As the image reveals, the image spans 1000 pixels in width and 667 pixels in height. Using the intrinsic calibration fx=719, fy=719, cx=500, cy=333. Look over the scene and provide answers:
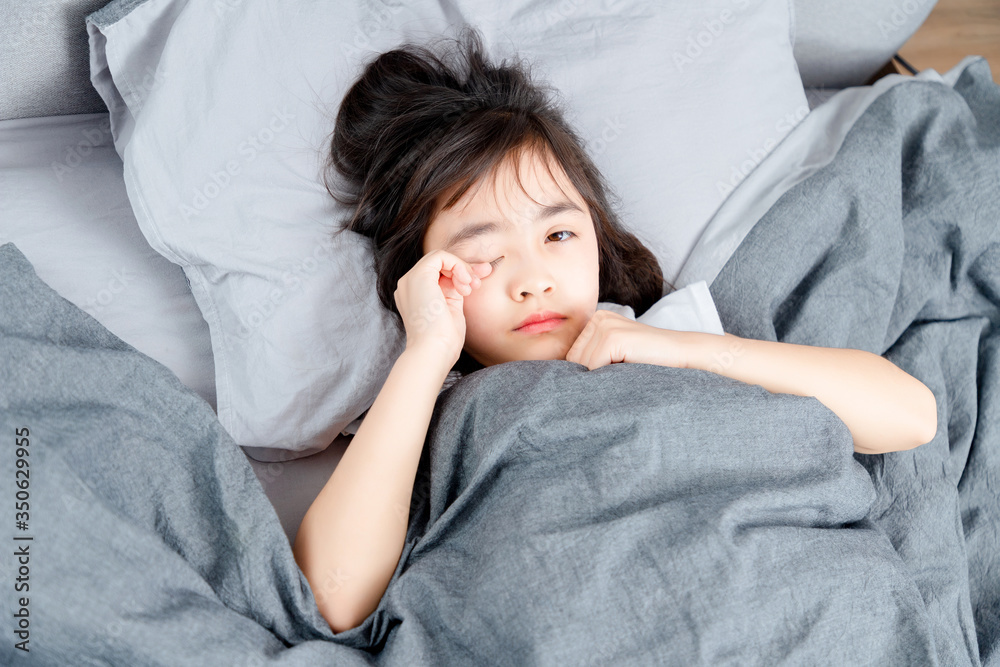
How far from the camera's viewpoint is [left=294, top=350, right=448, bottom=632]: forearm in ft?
3.12

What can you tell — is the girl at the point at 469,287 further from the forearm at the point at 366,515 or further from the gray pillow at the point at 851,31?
the gray pillow at the point at 851,31

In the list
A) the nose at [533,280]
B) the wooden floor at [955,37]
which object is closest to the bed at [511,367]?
the nose at [533,280]

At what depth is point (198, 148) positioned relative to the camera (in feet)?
3.81

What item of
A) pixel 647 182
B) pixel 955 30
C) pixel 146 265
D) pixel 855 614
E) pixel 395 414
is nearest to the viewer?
pixel 855 614

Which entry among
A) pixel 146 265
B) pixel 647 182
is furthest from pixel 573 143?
pixel 146 265

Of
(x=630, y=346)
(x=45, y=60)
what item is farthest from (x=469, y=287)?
(x=45, y=60)

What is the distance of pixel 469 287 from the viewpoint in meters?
1.09

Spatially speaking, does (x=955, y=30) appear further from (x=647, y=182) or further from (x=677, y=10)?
(x=647, y=182)

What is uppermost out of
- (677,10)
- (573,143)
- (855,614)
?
(677,10)

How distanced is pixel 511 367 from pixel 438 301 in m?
0.15

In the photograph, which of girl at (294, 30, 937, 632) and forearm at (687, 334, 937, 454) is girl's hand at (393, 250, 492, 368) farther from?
forearm at (687, 334, 937, 454)

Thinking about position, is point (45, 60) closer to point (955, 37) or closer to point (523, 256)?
point (523, 256)

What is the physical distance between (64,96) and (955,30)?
7.46ft

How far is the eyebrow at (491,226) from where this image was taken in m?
1.12
